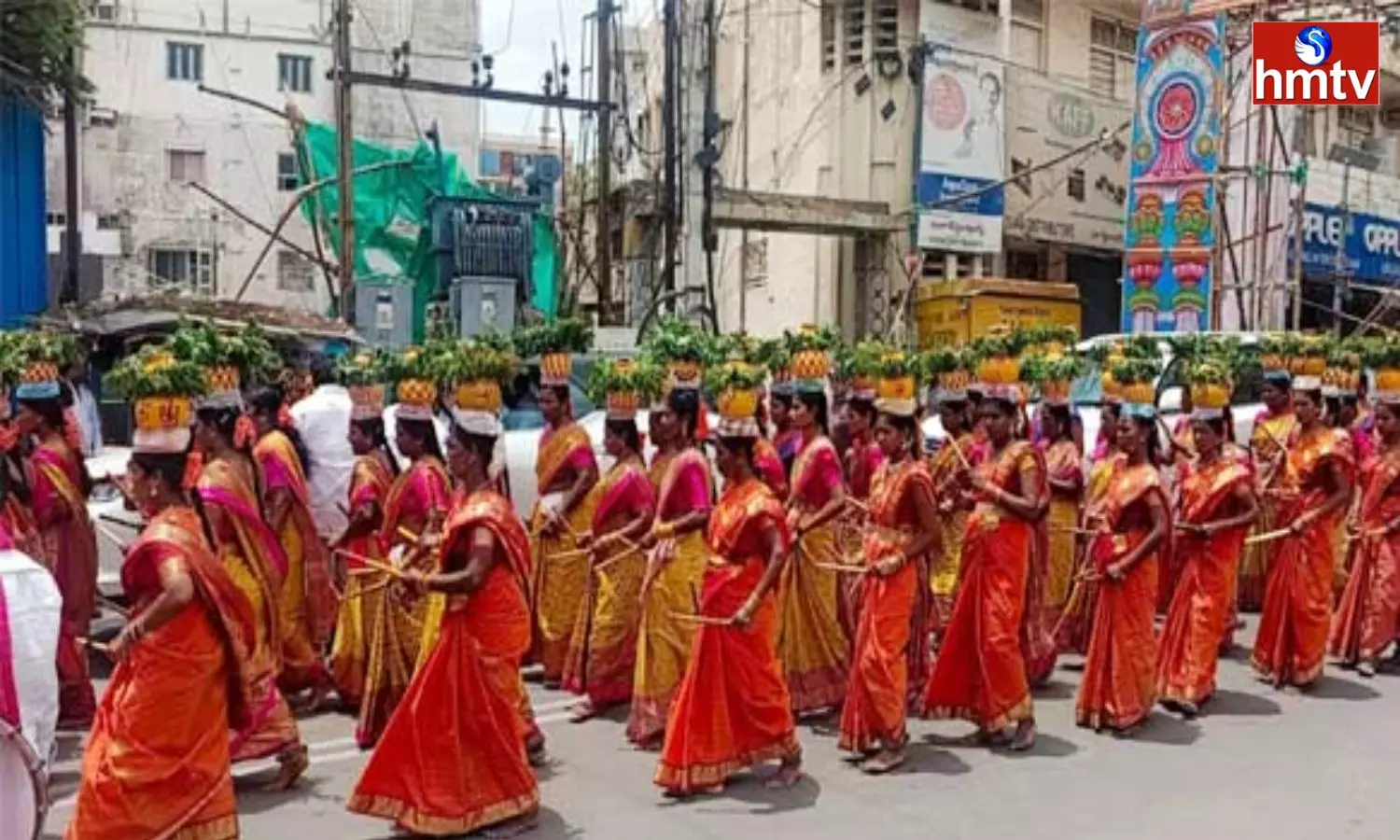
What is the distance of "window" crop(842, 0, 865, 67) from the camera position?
Answer: 73.9 feet

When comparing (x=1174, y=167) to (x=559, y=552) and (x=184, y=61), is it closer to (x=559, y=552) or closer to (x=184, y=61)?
(x=559, y=552)

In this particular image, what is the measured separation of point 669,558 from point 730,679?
32.5 inches

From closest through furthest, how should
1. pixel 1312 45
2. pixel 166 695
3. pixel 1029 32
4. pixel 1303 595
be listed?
1. pixel 166 695
2. pixel 1303 595
3. pixel 1312 45
4. pixel 1029 32

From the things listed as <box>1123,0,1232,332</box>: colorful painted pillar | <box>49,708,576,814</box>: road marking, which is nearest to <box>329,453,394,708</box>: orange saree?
<box>49,708,576,814</box>: road marking

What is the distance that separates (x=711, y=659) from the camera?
19.3ft

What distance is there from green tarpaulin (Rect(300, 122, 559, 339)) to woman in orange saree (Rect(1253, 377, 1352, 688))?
50.8 ft

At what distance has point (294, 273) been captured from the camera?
35.5 meters

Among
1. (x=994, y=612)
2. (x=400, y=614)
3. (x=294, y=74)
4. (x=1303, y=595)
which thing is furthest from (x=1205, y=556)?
(x=294, y=74)

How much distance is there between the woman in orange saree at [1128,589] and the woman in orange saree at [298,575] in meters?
3.84

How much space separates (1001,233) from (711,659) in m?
18.8

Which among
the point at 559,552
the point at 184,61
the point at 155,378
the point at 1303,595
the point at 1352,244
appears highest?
the point at 184,61

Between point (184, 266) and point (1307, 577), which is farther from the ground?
point (184, 266)

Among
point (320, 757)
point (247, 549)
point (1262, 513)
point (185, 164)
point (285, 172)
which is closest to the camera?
point (247, 549)

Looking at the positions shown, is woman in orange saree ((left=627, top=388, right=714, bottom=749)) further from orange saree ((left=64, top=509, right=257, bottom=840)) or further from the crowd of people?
orange saree ((left=64, top=509, right=257, bottom=840))
